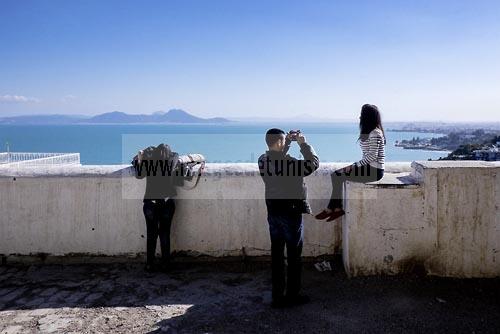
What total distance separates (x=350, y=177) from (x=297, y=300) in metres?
1.52

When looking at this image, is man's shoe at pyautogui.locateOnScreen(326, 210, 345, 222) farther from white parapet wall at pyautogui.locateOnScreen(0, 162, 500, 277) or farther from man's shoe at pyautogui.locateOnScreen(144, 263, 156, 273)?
man's shoe at pyautogui.locateOnScreen(144, 263, 156, 273)

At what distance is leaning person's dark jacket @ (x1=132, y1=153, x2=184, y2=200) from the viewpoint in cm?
504

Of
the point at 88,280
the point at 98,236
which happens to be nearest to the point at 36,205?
the point at 98,236

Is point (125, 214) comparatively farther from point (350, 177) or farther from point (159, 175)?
point (350, 177)

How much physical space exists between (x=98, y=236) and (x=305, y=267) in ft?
8.92

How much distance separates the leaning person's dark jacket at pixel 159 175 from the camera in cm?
504

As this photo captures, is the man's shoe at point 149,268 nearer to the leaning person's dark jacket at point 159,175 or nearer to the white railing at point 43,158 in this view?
the leaning person's dark jacket at point 159,175

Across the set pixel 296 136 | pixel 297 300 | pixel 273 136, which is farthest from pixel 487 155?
pixel 273 136

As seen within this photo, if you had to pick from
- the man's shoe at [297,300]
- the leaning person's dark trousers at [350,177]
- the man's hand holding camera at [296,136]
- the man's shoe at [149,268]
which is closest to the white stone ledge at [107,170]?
the leaning person's dark trousers at [350,177]

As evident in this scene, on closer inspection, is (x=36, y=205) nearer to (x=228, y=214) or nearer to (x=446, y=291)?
(x=228, y=214)

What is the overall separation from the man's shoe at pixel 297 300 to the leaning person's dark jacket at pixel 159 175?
1.98 metres

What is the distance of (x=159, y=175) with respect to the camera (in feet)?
16.6

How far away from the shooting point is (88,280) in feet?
15.9

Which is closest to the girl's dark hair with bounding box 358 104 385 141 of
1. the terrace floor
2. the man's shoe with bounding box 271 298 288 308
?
the terrace floor
